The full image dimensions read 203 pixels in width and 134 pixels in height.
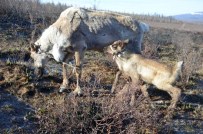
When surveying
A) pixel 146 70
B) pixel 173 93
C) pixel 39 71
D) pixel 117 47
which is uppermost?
pixel 117 47

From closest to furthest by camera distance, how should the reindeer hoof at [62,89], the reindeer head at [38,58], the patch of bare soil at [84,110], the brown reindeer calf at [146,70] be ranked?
1. the patch of bare soil at [84,110]
2. the brown reindeer calf at [146,70]
3. the reindeer hoof at [62,89]
4. the reindeer head at [38,58]

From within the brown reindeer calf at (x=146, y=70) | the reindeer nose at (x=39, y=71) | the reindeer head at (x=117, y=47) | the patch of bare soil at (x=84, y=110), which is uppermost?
the reindeer head at (x=117, y=47)

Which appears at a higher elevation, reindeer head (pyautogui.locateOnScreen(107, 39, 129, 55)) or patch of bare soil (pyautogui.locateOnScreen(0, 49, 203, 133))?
reindeer head (pyautogui.locateOnScreen(107, 39, 129, 55))

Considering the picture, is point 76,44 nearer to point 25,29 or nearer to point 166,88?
point 166,88

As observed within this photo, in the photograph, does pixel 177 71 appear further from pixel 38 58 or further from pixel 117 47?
pixel 38 58

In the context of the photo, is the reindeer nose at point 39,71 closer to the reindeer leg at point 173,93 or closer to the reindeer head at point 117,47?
the reindeer head at point 117,47

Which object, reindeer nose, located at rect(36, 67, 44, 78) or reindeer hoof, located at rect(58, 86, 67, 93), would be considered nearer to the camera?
reindeer hoof, located at rect(58, 86, 67, 93)

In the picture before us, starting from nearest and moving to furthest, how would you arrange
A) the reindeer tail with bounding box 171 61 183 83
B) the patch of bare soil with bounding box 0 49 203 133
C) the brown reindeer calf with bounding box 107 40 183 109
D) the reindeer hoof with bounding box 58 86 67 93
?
the patch of bare soil with bounding box 0 49 203 133
the reindeer tail with bounding box 171 61 183 83
the brown reindeer calf with bounding box 107 40 183 109
the reindeer hoof with bounding box 58 86 67 93

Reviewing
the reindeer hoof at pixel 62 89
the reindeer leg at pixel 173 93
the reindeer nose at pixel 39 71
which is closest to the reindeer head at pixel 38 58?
the reindeer nose at pixel 39 71

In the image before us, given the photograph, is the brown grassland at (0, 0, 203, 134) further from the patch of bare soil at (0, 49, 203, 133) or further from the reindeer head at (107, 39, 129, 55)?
the reindeer head at (107, 39, 129, 55)

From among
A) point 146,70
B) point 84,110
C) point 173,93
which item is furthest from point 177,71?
point 84,110

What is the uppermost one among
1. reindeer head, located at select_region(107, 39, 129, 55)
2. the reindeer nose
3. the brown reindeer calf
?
reindeer head, located at select_region(107, 39, 129, 55)

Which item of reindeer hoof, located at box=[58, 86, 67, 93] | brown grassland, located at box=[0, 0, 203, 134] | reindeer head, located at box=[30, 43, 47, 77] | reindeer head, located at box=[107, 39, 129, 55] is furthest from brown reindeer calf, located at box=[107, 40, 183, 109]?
reindeer head, located at box=[30, 43, 47, 77]

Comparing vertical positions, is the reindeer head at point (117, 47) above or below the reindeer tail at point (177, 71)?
above
